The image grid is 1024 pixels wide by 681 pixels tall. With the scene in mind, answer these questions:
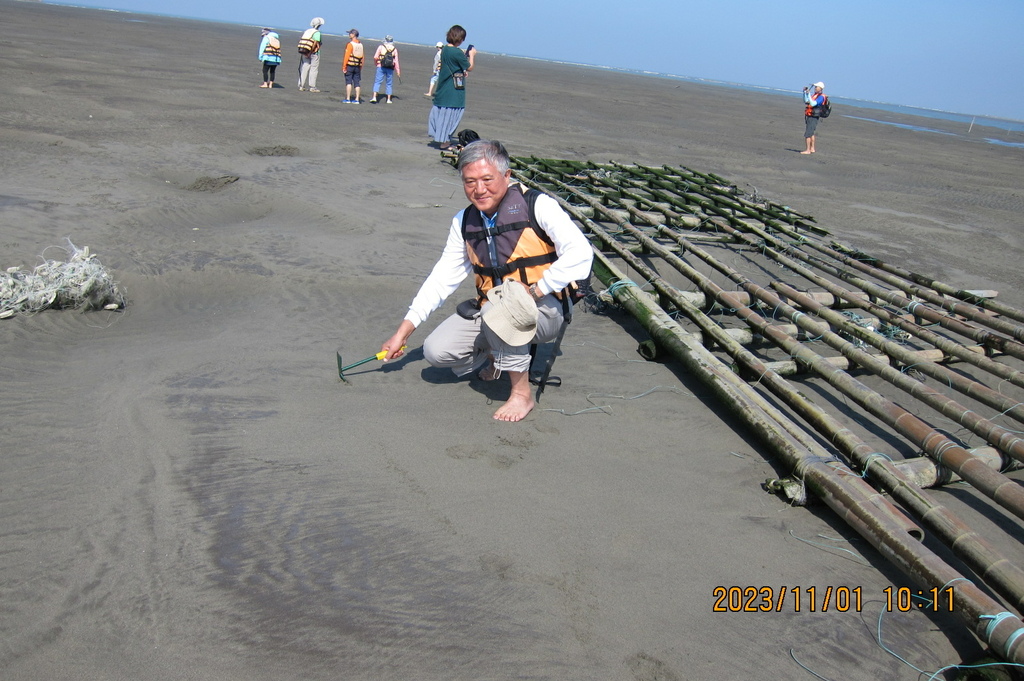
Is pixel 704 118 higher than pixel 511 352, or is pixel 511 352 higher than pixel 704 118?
pixel 704 118

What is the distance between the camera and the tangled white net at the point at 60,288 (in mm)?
4004

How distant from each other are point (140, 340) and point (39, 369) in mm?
570

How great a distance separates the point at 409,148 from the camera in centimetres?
996

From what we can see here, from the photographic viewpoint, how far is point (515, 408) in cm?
345

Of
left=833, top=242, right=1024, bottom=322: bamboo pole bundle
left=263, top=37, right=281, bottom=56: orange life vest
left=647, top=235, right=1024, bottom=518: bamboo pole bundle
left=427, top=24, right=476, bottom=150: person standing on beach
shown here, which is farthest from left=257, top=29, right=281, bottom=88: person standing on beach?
left=647, top=235, right=1024, bottom=518: bamboo pole bundle

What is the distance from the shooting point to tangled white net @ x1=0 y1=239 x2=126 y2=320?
13.1 feet

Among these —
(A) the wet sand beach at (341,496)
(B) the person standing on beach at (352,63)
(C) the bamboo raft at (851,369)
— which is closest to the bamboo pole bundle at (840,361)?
(C) the bamboo raft at (851,369)

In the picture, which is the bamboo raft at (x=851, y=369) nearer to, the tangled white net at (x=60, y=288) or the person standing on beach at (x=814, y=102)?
the tangled white net at (x=60, y=288)

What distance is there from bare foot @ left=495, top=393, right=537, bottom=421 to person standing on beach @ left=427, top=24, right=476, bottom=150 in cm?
688

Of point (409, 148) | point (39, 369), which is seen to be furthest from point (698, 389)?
point (409, 148)

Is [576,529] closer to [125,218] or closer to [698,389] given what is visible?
[698,389]

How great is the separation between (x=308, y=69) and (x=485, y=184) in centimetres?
1408
